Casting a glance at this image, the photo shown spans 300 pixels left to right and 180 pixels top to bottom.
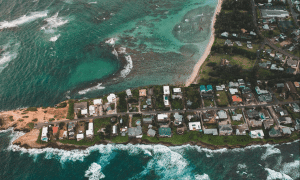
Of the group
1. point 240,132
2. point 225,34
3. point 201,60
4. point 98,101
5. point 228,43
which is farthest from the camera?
point 225,34

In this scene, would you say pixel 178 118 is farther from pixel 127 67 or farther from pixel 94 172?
pixel 127 67

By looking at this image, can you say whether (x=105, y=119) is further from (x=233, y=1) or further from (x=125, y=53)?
(x=233, y=1)

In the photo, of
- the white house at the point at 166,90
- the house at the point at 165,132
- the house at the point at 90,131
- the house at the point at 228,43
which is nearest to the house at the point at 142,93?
the white house at the point at 166,90

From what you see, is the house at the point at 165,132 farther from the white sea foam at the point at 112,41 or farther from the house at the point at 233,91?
the white sea foam at the point at 112,41

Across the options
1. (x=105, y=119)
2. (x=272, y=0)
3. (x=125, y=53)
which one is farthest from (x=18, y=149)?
(x=272, y=0)

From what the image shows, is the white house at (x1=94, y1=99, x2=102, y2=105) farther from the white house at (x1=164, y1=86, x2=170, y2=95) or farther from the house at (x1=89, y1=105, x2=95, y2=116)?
the white house at (x1=164, y1=86, x2=170, y2=95)

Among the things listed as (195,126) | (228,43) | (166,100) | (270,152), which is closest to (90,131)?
(166,100)
